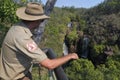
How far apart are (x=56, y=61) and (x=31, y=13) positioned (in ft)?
1.82

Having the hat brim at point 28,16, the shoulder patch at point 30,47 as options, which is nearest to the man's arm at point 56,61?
the shoulder patch at point 30,47

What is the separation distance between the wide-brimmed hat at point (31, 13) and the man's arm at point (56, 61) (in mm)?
436

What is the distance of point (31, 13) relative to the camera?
4242 millimetres

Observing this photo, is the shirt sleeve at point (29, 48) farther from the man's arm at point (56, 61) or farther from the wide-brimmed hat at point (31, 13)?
the wide-brimmed hat at point (31, 13)

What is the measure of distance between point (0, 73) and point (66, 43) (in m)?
42.0

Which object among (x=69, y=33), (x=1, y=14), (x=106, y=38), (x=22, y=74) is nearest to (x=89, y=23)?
(x=69, y=33)

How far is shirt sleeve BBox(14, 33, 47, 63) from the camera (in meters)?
4.10

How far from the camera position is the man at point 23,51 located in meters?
4.12

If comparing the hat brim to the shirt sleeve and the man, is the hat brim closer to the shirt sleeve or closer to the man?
the man

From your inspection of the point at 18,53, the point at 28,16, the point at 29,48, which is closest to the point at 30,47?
the point at 29,48

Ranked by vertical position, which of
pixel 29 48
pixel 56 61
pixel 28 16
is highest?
pixel 28 16

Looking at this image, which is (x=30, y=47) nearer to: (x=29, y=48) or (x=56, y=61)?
(x=29, y=48)

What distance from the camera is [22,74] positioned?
434 cm

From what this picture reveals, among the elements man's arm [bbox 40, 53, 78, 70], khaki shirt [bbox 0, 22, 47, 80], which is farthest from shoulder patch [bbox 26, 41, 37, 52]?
man's arm [bbox 40, 53, 78, 70]
